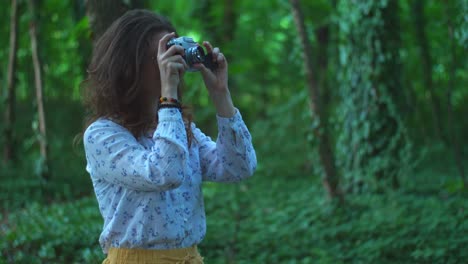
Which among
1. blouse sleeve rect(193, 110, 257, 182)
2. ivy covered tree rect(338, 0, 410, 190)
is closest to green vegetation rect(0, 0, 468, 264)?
ivy covered tree rect(338, 0, 410, 190)

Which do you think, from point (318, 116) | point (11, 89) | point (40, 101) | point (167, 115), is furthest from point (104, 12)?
point (11, 89)

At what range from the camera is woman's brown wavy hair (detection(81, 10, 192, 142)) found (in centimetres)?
219

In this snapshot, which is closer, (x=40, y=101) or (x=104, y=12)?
(x=104, y=12)

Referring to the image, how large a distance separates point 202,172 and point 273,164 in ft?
24.8

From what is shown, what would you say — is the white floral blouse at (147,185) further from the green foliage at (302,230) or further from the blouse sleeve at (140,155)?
the green foliage at (302,230)

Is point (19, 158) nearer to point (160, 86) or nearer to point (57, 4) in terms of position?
point (57, 4)

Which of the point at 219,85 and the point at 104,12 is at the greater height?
the point at 104,12

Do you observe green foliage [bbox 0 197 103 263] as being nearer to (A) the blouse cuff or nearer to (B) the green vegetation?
(B) the green vegetation

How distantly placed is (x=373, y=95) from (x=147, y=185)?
5331 millimetres

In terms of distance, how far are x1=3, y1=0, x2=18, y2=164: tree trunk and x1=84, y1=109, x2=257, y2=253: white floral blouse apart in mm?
6604

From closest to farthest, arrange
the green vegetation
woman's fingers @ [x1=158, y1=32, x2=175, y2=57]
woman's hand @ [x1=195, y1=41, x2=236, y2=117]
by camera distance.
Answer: woman's fingers @ [x1=158, y1=32, x2=175, y2=57], woman's hand @ [x1=195, y1=41, x2=236, y2=117], the green vegetation

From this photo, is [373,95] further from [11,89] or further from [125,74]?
[125,74]

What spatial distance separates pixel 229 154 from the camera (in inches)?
92.9

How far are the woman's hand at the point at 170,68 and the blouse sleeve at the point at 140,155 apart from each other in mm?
74
